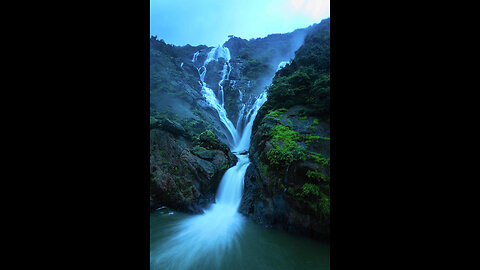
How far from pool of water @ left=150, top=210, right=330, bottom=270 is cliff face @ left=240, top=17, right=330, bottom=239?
0.45 metres

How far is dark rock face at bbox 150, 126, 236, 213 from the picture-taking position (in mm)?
6906

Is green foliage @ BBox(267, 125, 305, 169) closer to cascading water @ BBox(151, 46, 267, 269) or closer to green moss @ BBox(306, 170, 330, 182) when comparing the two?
green moss @ BBox(306, 170, 330, 182)

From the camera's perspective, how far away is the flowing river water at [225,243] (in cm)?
425

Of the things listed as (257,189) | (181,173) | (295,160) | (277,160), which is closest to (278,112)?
(277,160)

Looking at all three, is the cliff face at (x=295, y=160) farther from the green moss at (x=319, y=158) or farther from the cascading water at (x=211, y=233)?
the cascading water at (x=211, y=233)

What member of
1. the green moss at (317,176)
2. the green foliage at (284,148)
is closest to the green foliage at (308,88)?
the green foliage at (284,148)

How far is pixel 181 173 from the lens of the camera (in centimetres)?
737

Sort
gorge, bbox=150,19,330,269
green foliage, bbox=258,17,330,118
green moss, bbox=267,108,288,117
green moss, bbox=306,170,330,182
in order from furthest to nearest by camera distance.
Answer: green moss, bbox=267,108,288,117 → green foliage, bbox=258,17,330,118 → green moss, bbox=306,170,330,182 → gorge, bbox=150,19,330,269

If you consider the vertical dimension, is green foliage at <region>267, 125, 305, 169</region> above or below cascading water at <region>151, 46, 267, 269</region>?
above

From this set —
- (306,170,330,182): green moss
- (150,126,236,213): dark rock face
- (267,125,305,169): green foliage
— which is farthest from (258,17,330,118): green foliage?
(150,126,236,213): dark rock face

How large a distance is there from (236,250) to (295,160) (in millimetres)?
3192
